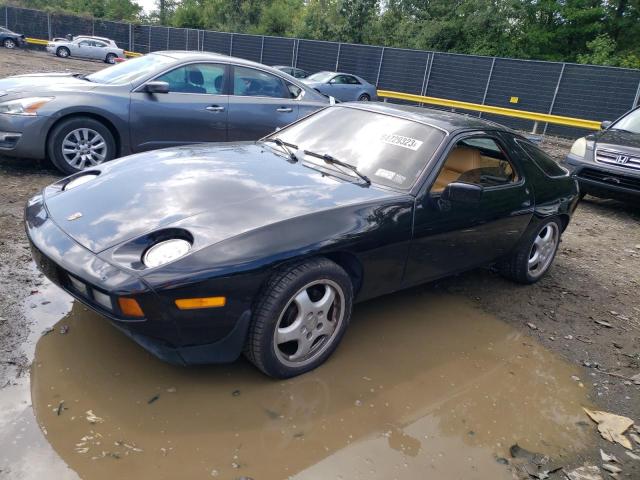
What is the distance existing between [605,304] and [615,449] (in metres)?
2.07

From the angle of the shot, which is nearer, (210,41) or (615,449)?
(615,449)

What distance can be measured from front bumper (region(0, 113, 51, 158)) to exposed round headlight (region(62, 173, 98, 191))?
2487 millimetres

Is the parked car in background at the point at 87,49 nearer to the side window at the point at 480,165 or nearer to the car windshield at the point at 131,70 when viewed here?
the car windshield at the point at 131,70

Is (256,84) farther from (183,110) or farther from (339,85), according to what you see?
(339,85)

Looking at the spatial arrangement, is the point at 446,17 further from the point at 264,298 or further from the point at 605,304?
the point at 264,298

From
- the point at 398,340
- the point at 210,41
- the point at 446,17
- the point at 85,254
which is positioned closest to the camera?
the point at 85,254

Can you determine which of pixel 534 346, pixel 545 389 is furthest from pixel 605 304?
pixel 545 389

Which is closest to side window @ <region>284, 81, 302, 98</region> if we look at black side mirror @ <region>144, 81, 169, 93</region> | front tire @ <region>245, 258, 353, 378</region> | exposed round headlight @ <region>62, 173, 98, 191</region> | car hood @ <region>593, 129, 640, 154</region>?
black side mirror @ <region>144, 81, 169, 93</region>

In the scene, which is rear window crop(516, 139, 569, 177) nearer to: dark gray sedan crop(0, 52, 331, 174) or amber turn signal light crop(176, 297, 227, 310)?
amber turn signal light crop(176, 297, 227, 310)

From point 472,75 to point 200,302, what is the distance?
19595mm

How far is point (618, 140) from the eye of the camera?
758cm

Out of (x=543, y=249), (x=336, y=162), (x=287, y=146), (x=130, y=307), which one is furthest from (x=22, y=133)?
(x=543, y=249)

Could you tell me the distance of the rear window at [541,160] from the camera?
4.49 metres

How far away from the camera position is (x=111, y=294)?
95.1 inches
